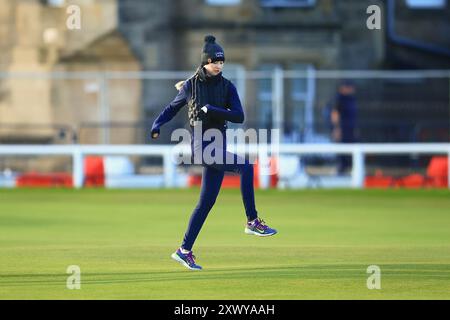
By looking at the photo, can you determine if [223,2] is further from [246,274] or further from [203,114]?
[246,274]

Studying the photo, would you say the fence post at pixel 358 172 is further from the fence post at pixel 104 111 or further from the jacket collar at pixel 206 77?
the jacket collar at pixel 206 77

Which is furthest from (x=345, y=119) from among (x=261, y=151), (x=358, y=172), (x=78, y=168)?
(x=78, y=168)

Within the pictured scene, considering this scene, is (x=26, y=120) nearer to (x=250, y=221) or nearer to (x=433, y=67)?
(x=433, y=67)

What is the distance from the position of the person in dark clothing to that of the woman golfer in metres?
16.9

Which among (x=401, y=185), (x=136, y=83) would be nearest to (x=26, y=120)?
(x=136, y=83)

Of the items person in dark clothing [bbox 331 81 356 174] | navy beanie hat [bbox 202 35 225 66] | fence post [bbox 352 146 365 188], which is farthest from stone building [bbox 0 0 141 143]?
navy beanie hat [bbox 202 35 225 66]

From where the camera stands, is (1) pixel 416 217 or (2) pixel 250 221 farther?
(1) pixel 416 217

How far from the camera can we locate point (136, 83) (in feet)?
115

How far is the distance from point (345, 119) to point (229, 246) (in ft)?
49.6

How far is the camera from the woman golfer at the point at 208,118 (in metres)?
13.1

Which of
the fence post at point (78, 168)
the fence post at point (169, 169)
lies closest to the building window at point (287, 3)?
the fence post at point (169, 169)

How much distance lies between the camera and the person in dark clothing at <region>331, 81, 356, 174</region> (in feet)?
99.3

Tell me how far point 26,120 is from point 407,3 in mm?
10594

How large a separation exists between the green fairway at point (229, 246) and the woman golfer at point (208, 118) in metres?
0.53
